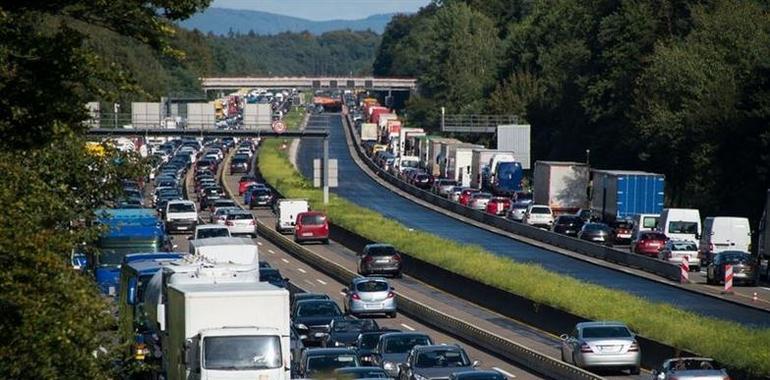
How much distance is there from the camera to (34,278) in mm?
19641

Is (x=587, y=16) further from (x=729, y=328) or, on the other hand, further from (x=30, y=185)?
(x=30, y=185)

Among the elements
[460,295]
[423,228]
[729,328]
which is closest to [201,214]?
[423,228]

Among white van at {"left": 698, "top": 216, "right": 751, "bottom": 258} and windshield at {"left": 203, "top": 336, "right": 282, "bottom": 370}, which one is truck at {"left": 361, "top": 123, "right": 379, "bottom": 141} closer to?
white van at {"left": 698, "top": 216, "right": 751, "bottom": 258}

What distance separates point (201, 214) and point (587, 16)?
5291 centimetres

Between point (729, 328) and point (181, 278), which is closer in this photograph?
point (181, 278)

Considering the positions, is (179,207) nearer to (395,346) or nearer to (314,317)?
(314,317)

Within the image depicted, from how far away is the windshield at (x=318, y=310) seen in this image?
44.6 meters

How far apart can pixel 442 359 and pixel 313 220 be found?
4461cm

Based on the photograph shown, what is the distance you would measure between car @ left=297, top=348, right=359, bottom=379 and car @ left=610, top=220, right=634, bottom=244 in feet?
143

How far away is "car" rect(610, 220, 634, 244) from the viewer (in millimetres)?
76125

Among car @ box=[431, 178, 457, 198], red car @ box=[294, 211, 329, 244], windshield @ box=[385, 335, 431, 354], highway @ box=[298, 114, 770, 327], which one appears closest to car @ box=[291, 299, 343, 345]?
windshield @ box=[385, 335, 431, 354]

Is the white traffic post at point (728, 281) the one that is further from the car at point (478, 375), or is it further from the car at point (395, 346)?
the car at point (478, 375)

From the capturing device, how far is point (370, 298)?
50.8 meters

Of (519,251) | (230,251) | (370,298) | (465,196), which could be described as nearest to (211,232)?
(370,298)
